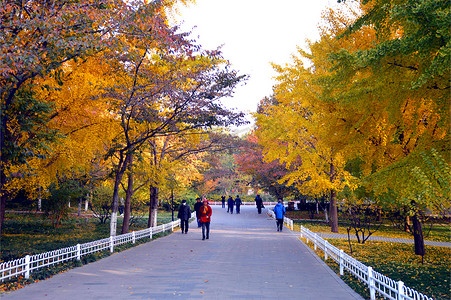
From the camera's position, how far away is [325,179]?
56.8 feet

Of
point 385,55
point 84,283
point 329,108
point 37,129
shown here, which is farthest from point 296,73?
point 84,283

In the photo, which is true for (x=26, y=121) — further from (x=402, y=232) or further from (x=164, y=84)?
(x=402, y=232)

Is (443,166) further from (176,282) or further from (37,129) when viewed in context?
(37,129)

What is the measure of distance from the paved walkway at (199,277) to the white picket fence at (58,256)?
50cm

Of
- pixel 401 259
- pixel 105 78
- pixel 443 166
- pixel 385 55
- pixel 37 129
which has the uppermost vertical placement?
pixel 105 78

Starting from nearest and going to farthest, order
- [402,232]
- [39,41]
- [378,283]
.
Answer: [378,283] → [39,41] → [402,232]

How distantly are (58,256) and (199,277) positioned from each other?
381cm

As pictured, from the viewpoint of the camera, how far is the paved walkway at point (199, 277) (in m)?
6.93

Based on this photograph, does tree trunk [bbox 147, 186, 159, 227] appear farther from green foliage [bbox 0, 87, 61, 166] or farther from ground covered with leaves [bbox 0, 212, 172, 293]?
green foliage [bbox 0, 87, 61, 166]

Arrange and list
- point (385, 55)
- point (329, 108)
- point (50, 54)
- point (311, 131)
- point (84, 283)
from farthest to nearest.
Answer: point (311, 131), point (329, 108), point (50, 54), point (84, 283), point (385, 55)

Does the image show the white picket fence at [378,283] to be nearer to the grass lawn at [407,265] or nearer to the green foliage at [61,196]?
the grass lawn at [407,265]

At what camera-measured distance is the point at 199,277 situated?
27.5ft

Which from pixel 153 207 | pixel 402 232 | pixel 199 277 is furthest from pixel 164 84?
pixel 402 232

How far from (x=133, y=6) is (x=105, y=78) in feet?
13.5
